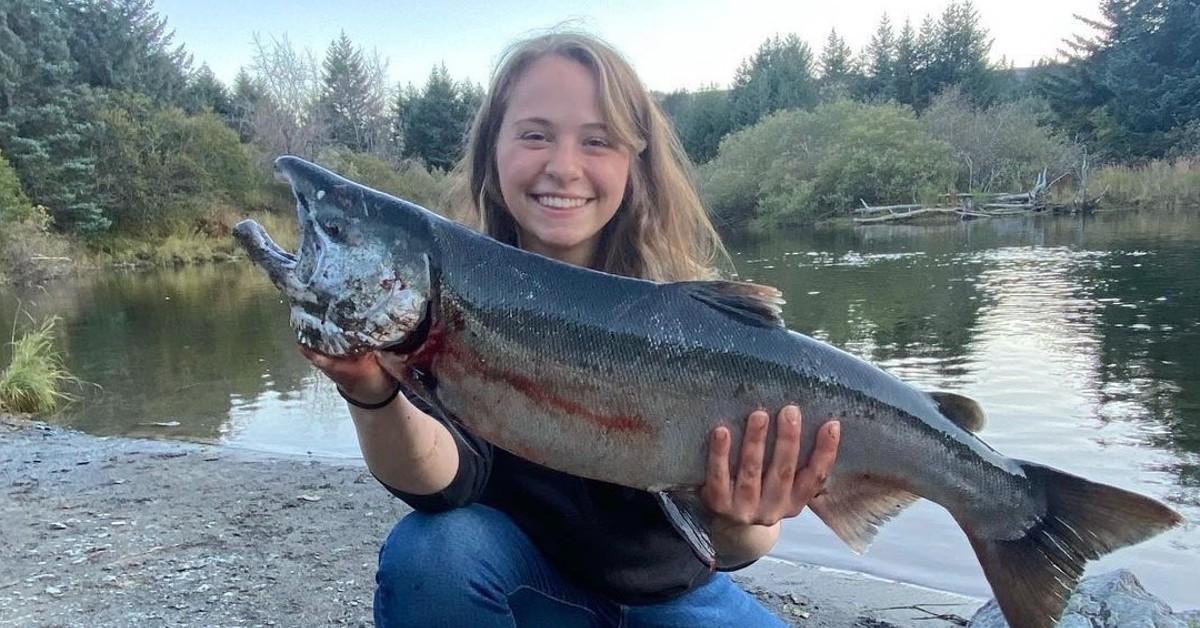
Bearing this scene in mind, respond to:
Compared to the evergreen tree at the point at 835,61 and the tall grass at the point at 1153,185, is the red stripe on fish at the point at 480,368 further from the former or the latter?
the evergreen tree at the point at 835,61

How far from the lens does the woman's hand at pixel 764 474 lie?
7.98 feet

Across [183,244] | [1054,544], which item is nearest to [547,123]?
[1054,544]

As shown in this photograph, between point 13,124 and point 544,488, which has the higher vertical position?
point 13,124

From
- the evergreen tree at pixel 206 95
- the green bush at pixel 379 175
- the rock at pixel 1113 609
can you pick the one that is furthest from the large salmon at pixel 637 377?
the evergreen tree at pixel 206 95

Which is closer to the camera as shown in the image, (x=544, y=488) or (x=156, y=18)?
(x=544, y=488)

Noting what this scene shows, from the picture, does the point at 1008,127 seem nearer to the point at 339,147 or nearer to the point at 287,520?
the point at 339,147

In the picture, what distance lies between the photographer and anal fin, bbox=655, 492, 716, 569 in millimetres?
2547

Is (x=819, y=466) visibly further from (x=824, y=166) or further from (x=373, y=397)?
(x=824, y=166)

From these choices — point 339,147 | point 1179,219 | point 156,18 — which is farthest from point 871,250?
point 156,18

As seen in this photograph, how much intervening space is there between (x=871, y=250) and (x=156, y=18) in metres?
46.2

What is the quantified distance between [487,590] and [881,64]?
67.0 metres

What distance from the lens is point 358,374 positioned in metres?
2.26

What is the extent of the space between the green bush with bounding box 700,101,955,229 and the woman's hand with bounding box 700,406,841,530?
40.5 meters

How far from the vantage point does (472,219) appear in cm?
355
